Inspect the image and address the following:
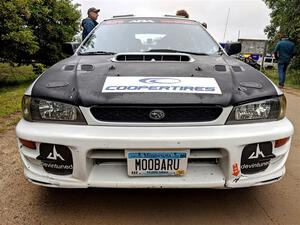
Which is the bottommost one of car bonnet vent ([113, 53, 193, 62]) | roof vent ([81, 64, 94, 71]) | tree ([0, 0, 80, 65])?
tree ([0, 0, 80, 65])

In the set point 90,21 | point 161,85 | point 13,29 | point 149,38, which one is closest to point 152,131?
point 161,85

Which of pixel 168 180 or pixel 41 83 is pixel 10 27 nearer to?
pixel 41 83

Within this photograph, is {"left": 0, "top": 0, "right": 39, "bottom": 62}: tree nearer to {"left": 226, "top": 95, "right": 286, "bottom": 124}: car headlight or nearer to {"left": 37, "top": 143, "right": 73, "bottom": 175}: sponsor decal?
{"left": 37, "top": 143, "right": 73, "bottom": 175}: sponsor decal

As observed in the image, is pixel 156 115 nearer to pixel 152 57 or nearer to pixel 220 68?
pixel 220 68

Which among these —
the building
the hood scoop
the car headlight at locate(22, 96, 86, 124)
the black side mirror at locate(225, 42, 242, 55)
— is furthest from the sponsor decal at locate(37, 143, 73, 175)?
the building

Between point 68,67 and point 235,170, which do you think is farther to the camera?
point 68,67

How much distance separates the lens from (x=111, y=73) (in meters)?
2.46

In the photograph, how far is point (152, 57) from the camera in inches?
116

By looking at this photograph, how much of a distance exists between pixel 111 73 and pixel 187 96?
25.2 inches

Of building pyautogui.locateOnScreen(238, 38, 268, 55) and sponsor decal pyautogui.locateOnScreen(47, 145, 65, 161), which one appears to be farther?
building pyautogui.locateOnScreen(238, 38, 268, 55)

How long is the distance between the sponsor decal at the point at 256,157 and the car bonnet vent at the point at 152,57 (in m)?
1.04

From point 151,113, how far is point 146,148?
0.24m

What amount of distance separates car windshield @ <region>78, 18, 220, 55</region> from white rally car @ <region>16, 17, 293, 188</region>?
1.00 metres

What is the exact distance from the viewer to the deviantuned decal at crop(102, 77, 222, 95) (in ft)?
7.23
